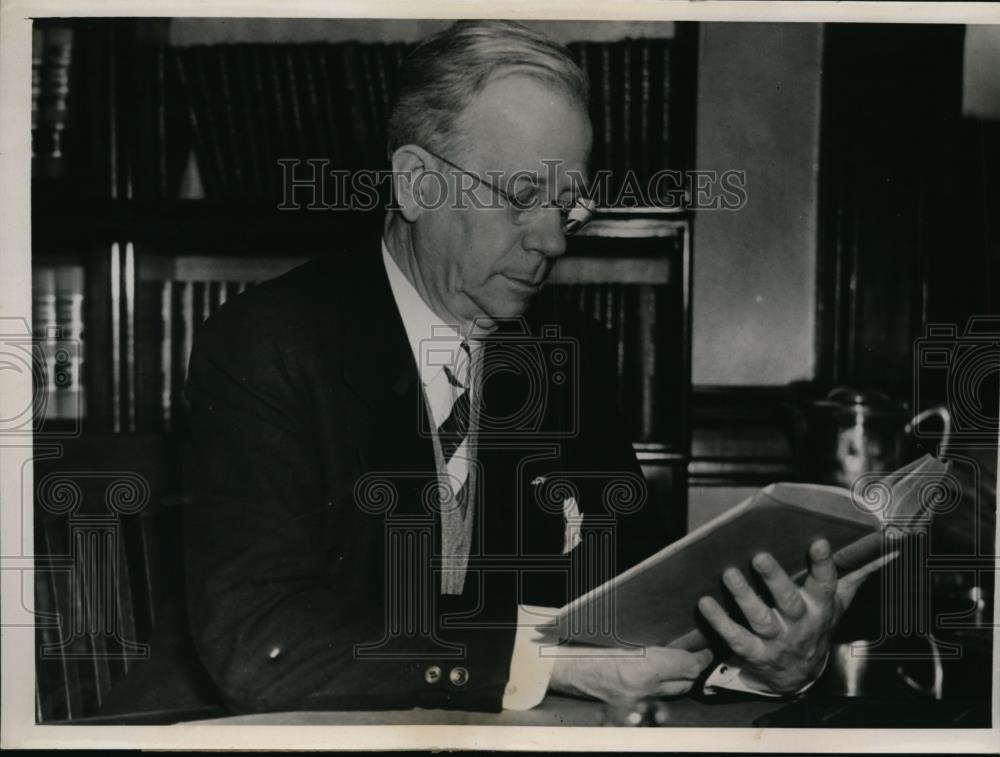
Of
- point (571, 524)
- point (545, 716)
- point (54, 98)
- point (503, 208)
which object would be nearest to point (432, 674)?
point (545, 716)

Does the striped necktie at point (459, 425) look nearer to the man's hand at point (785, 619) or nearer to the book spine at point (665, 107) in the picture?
the man's hand at point (785, 619)

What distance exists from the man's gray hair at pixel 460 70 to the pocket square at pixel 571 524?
49 centimetres

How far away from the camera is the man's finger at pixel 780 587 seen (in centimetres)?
108

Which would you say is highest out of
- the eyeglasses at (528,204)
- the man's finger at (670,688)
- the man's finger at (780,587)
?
the eyeglasses at (528,204)

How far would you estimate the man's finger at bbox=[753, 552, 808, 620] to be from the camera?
1.08 metres

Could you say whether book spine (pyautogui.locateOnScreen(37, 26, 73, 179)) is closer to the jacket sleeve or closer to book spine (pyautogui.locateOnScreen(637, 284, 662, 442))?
the jacket sleeve

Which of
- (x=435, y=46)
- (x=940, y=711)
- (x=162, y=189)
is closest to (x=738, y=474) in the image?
(x=940, y=711)

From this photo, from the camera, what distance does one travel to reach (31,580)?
121 cm

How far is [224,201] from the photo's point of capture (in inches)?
58.5

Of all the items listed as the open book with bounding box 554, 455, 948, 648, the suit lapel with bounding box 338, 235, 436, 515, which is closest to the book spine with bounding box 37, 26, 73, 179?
the suit lapel with bounding box 338, 235, 436, 515

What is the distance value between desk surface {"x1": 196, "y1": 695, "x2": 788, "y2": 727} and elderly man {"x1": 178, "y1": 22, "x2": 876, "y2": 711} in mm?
17

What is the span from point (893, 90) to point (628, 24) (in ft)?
1.45

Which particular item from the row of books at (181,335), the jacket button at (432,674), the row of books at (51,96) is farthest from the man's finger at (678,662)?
the row of books at (51,96)

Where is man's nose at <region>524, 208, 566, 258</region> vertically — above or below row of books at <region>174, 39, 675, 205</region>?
below
